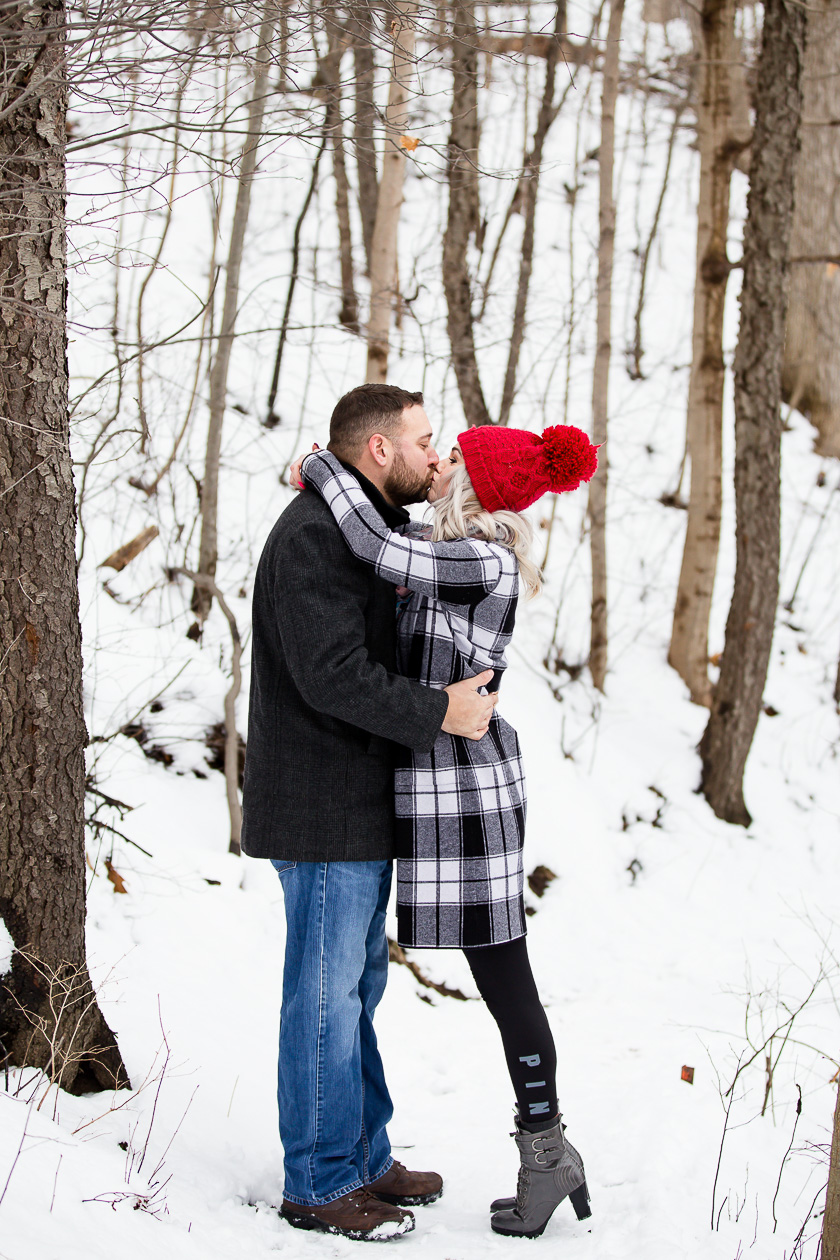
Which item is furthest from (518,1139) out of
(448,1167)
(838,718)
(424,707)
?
(838,718)

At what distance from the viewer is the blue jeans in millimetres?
2281

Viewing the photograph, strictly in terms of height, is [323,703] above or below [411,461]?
below

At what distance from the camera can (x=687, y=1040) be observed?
3783 millimetres

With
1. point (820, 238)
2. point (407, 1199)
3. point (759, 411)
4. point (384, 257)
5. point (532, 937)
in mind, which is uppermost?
point (820, 238)

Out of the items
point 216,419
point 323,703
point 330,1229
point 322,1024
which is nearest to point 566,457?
point 323,703

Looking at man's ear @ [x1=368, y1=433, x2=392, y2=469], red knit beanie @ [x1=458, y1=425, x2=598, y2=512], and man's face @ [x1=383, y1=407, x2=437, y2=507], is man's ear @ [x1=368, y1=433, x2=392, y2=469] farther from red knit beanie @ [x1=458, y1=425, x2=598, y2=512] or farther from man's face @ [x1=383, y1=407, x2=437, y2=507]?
red knit beanie @ [x1=458, y1=425, x2=598, y2=512]

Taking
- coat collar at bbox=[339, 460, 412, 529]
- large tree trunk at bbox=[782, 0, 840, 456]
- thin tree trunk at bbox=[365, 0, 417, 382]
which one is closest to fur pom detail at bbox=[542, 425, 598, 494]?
coat collar at bbox=[339, 460, 412, 529]

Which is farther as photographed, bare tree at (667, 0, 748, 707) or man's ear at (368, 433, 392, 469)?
bare tree at (667, 0, 748, 707)

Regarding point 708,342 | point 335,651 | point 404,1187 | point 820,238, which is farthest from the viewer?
point 820,238

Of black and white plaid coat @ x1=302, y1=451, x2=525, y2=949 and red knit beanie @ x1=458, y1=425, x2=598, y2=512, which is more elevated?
red knit beanie @ x1=458, y1=425, x2=598, y2=512

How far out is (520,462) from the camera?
2340 mm

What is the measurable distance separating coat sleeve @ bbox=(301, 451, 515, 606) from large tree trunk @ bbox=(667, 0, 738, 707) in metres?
4.73

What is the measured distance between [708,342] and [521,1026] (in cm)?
544

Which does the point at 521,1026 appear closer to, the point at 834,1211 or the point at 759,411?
the point at 834,1211
